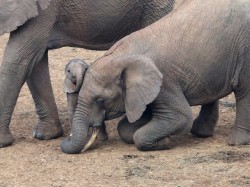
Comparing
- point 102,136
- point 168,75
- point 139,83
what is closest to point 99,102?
point 139,83

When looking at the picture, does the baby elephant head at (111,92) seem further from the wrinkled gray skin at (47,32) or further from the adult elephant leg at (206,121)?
the adult elephant leg at (206,121)

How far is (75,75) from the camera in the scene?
27.0 feet

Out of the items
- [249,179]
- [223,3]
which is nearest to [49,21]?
[223,3]

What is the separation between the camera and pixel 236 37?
27.1 ft

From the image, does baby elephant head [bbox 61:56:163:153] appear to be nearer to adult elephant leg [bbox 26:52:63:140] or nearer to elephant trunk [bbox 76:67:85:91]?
elephant trunk [bbox 76:67:85:91]

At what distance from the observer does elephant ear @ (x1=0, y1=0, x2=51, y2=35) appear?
8250 millimetres

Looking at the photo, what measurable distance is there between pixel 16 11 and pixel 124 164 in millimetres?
1576

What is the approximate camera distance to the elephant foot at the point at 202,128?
28.5ft

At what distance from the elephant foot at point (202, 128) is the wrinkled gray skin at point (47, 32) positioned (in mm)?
1005

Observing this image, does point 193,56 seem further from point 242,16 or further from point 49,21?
point 49,21

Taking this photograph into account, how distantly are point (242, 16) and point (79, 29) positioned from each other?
1410mm

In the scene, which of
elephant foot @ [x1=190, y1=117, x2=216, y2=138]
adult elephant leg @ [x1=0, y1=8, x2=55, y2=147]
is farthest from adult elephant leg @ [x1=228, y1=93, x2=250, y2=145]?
adult elephant leg @ [x1=0, y1=8, x2=55, y2=147]

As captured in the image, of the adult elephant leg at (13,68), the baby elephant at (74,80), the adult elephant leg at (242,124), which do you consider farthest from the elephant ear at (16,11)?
the adult elephant leg at (242,124)

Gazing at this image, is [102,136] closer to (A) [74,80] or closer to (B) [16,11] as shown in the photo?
(A) [74,80]
